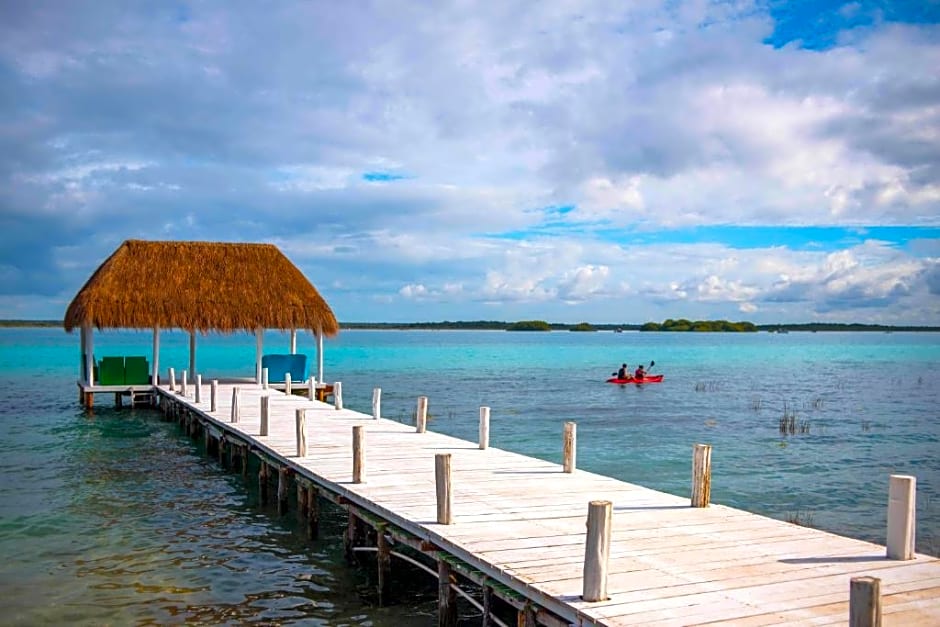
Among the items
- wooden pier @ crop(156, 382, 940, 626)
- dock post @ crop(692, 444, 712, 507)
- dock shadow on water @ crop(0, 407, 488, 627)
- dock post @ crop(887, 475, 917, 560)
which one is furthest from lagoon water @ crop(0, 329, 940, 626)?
dock post @ crop(887, 475, 917, 560)

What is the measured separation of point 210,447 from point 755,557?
13990mm

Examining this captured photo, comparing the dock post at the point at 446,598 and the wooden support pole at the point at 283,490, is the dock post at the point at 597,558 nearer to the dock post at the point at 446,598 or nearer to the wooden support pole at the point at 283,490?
the dock post at the point at 446,598

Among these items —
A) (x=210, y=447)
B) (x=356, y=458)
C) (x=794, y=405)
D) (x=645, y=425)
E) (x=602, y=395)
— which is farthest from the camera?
(x=602, y=395)

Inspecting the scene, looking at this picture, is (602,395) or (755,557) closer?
(755,557)

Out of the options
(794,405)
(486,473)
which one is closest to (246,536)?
(486,473)

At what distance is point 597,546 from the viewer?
5867 mm

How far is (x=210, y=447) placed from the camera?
18609 millimetres

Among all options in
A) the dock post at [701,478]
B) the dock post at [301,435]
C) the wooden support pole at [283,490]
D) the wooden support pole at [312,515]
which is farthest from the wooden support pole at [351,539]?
the dock post at [701,478]

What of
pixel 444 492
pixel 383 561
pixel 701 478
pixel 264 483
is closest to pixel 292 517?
pixel 264 483

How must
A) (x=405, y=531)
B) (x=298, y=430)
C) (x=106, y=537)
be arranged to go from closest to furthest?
(x=405, y=531), (x=106, y=537), (x=298, y=430)

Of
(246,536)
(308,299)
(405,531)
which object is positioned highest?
(308,299)

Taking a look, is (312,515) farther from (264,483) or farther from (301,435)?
(264,483)

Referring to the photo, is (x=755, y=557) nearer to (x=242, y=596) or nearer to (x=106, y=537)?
(x=242, y=596)

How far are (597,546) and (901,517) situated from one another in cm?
291
